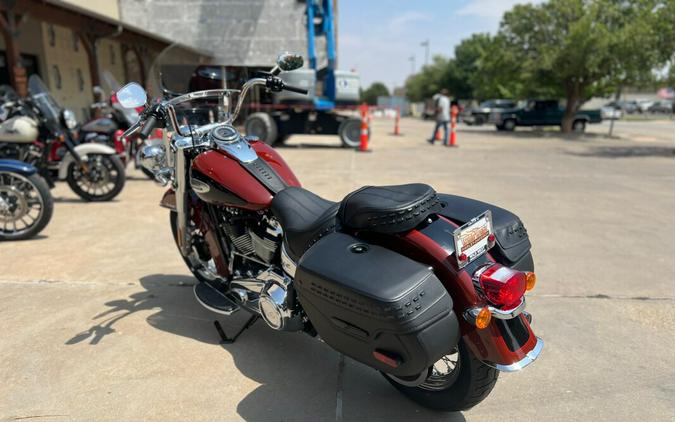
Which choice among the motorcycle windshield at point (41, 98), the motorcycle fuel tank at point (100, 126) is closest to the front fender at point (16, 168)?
the motorcycle windshield at point (41, 98)

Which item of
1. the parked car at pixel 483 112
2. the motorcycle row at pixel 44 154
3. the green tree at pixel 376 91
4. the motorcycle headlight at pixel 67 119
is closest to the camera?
the motorcycle row at pixel 44 154

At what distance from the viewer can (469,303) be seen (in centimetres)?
190

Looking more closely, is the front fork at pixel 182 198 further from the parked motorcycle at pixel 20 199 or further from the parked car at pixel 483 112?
the parked car at pixel 483 112

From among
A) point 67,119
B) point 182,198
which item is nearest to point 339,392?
point 182,198

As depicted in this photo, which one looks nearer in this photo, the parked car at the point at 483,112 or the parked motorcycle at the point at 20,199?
the parked motorcycle at the point at 20,199

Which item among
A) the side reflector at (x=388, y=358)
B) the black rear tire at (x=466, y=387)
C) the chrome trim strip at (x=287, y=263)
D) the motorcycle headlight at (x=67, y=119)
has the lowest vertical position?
the black rear tire at (x=466, y=387)

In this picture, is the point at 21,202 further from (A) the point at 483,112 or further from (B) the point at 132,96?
(A) the point at 483,112

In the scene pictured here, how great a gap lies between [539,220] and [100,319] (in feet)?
15.4

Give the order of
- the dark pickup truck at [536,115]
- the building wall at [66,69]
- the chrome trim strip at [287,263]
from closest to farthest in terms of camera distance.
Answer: the chrome trim strip at [287,263] → the building wall at [66,69] → the dark pickup truck at [536,115]

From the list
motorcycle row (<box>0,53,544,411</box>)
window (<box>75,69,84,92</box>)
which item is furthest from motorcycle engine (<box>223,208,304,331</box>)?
window (<box>75,69,84,92</box>)

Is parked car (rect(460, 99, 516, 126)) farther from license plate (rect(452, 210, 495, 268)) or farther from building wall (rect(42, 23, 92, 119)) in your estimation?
license plate (rect(452, 210, 495, 268))

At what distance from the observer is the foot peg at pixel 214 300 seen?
2945 millimetres

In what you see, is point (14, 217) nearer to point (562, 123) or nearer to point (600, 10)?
point (600, 10)

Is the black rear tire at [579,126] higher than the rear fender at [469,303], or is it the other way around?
the rear fender at [469,303]
